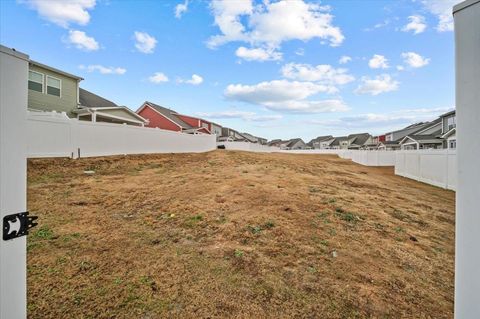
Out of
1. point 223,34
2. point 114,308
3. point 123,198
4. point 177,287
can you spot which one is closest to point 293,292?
point 177,287

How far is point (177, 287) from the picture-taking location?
7.64 ft

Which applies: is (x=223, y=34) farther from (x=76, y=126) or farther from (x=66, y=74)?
(x=66, y=74)

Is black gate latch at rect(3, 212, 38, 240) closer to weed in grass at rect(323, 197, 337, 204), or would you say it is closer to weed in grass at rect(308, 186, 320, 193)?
weed in grass at rect(323, 197, 337, 204)

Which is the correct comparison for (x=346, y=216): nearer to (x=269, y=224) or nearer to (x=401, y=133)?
(x=269, y=224)

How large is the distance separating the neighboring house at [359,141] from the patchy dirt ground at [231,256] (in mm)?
61925

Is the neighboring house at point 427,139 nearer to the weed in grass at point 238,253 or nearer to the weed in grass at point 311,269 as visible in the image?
the weed in grass at point 311,269

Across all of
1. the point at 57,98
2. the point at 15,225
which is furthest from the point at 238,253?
the point at 57,98

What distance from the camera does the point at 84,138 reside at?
29.2ft

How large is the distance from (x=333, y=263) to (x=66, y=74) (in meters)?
18.0

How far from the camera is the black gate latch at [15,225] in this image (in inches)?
39.9

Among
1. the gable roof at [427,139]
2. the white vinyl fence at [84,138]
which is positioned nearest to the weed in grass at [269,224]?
the white vinyl fence at [84,138]

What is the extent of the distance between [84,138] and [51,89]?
7.96 metres

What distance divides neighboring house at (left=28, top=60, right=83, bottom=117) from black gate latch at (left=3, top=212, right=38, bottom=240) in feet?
52.3

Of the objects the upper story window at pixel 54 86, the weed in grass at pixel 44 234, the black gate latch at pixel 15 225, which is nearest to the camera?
the black gate latch at pixel 15 225
